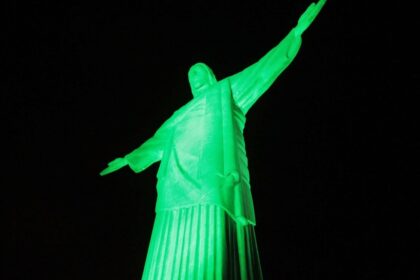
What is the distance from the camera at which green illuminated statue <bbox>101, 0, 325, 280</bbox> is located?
2.86 m

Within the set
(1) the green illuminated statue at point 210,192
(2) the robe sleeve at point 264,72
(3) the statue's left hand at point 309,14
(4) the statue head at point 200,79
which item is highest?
(3) the statue's left hand at point 309,14

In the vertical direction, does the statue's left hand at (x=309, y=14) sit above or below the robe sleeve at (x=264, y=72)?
above

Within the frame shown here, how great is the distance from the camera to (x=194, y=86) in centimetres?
453

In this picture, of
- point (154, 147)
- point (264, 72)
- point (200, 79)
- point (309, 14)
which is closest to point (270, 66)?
point (264, 72)

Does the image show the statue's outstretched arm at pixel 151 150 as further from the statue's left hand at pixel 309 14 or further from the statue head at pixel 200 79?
the statue's left hand at pixel 309 14

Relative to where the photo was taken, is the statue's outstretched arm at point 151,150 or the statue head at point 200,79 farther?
the statue head at point 200,79

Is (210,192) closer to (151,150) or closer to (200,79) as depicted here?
(151,150)

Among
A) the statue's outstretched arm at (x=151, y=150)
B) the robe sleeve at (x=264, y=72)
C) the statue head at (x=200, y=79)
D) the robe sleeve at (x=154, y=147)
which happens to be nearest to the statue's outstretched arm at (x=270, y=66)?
→ the robe sleeve at (x=264, y=72)

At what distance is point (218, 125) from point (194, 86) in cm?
123

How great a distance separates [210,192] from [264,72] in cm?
161

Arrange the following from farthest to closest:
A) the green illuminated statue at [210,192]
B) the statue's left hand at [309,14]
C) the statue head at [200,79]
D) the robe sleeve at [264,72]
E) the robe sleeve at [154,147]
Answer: the statue head at [200,79] < the robe sleeve at [154,147] < the robe sleeve at [264,72] < the statue's left hand at [309,14] < the green illuminated statue at [210,192]

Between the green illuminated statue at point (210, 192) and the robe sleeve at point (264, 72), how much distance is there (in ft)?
0.03

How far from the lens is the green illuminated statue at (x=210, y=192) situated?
2.86 metres

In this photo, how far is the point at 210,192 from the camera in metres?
2.95
